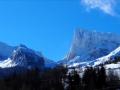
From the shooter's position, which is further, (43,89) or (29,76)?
(29,76)

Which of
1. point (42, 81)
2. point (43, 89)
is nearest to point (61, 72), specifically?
point (42, 81)

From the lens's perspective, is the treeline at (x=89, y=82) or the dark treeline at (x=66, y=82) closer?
the treeline at (x=89, y=82)

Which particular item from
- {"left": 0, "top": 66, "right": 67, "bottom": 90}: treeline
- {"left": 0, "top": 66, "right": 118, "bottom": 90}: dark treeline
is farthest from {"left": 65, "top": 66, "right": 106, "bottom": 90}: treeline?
{"left": 0, "top": 66, "right": 67, "bottom": 90}: treeline

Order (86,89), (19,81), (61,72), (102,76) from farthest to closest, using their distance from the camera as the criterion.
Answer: (61,72), (19,81), (102,76), (86,89)

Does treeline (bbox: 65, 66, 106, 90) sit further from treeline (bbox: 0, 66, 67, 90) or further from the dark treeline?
treeline (bbox: 0, 66, 67, 90)

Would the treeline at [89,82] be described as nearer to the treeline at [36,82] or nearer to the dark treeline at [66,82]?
the dark treeline at [66,82]

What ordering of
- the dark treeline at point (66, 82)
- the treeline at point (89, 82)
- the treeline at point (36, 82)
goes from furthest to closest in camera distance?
the treeline at point (36, 82), the dark treeline at point (66, 82), the treeline at point (89, 82)

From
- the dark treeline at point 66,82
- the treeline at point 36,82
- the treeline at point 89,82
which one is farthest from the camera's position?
the treeline at point 36,82

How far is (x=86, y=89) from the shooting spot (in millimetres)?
147000

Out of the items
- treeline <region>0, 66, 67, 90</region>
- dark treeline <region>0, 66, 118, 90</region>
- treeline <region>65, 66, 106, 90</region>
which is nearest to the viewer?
treeline <region>65, 66, 106, 90</region>

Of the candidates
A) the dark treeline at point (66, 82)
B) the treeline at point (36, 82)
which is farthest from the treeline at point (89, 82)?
the treeline at point (36, 82)

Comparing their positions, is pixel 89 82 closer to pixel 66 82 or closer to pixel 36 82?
pixel 66 82

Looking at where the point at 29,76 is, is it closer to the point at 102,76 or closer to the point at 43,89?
the point at 43,89

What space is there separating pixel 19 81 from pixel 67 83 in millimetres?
21901
